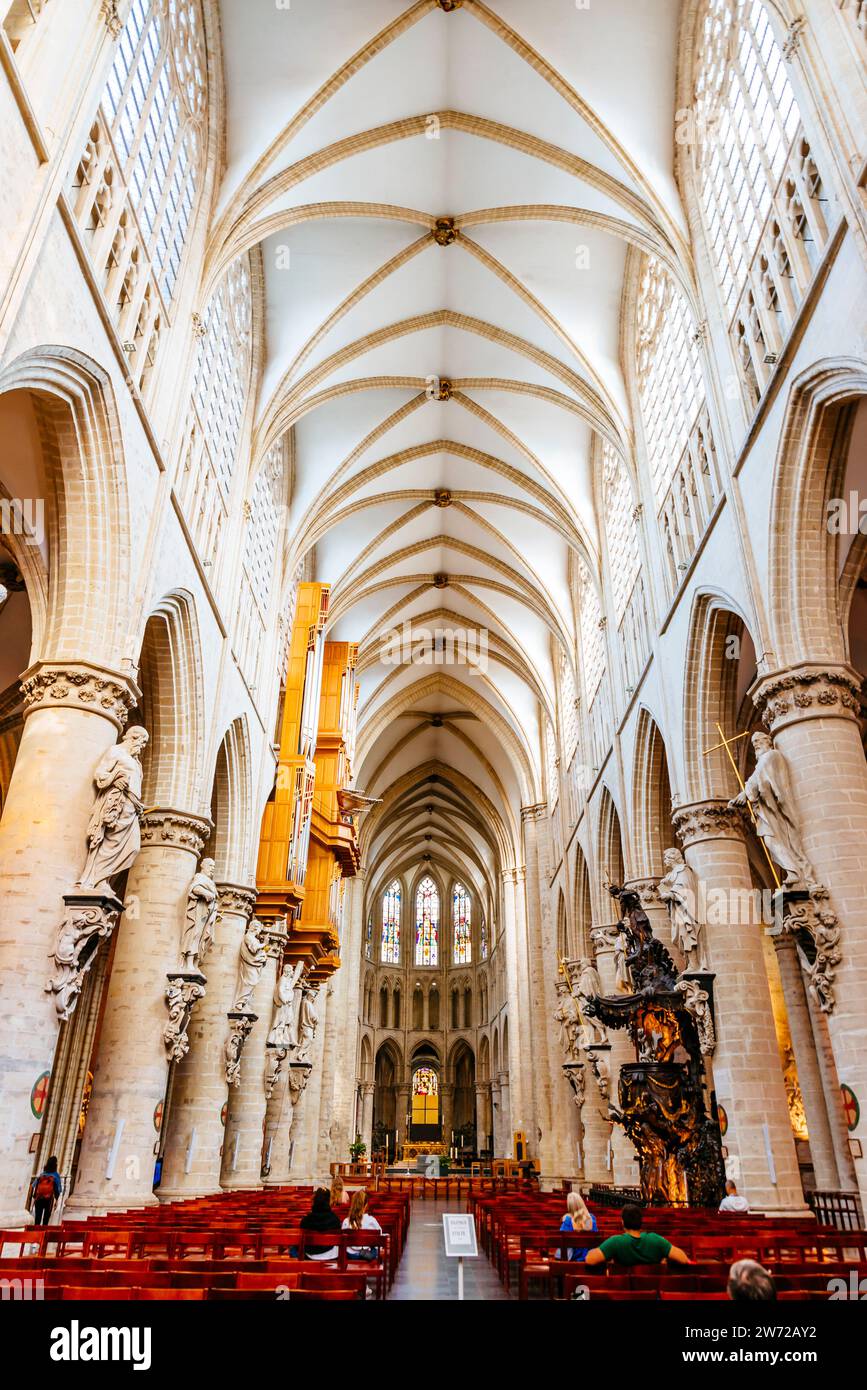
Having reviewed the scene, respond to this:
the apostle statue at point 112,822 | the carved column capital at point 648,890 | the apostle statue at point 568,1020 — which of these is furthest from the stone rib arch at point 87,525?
the apostle statue at point 568,1020

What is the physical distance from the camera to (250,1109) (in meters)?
19.0

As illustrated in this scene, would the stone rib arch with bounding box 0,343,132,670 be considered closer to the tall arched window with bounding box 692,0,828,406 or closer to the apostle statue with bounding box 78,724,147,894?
the apostle statue with bounding box 78,724,147,894

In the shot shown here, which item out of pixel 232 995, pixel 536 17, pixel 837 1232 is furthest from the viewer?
pixel 232 995

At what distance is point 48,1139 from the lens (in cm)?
1791

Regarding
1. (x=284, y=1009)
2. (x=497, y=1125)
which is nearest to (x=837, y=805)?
(x=284, y=1009)

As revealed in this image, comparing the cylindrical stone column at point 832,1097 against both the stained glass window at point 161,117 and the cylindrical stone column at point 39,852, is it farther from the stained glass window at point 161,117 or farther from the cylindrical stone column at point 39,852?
the stained glass window at point 161,117

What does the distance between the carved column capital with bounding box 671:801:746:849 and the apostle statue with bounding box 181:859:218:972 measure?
764 centimetres

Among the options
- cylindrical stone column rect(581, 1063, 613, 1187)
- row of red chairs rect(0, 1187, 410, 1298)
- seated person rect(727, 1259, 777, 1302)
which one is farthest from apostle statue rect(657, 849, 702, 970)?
seated person rect(727, 1259, 777, 1302)

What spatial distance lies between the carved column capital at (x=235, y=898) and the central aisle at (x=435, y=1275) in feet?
21.5

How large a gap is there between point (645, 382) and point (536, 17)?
692cm

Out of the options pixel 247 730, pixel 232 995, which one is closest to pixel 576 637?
pixel 247 730

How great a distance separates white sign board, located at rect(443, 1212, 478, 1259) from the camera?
21.1 feet

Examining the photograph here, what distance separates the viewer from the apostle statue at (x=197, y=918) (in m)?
13.9

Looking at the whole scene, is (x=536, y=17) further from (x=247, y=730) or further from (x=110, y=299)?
(x=247, y=730)
